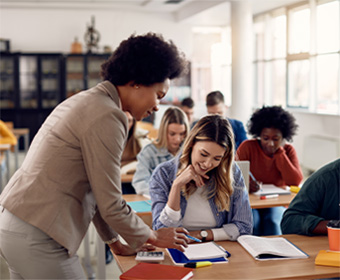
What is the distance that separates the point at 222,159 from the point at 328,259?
27.9 inches

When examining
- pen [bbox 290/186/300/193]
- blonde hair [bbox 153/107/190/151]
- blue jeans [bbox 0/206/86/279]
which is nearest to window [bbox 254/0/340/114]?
pen [bbox 290/186/300/193]

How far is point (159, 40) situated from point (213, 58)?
8278 millimetres

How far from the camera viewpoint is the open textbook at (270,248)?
1891 millimetres

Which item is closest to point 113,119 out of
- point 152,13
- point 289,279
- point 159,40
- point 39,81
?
point 159,40

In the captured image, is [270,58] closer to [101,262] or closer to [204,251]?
[101,262]

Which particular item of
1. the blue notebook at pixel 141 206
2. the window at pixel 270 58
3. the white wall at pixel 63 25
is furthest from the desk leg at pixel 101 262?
the white wall at pixel 63 25

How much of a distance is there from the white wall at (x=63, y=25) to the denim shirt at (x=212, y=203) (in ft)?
27.9

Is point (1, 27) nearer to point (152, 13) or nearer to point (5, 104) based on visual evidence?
point (5, 104)

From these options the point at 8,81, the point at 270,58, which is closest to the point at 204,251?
the point at 270,58

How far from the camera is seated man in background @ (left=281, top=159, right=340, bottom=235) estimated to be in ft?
7.00

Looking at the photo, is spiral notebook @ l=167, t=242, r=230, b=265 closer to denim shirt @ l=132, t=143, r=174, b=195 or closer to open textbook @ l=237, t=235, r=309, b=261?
open textbook @ l=237, t=235, r=309, b=261

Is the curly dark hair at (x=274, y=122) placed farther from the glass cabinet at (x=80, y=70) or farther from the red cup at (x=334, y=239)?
the glass cabinet at (x=80, y=70)

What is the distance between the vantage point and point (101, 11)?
11.3 meters

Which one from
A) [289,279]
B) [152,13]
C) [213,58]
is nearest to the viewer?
[289,279]
